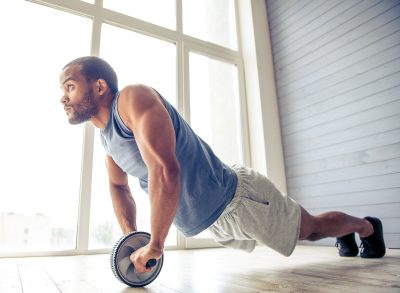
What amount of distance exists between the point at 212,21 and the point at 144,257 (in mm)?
3229

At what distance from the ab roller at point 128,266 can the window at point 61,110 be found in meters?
1.37

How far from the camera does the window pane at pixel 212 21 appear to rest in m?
3.39

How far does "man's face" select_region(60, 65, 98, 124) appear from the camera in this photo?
3.71 feet

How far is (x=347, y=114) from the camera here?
98.3 inches

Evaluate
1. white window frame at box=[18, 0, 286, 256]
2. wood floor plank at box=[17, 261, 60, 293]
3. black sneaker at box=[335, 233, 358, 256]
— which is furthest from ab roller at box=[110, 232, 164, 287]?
white window frame at box=[18, 0, 286, 256]

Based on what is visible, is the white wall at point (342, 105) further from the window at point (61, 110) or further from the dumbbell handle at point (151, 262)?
the dumbbell handle at point (151, 262)

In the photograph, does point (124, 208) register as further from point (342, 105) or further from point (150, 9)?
point (150, 9)

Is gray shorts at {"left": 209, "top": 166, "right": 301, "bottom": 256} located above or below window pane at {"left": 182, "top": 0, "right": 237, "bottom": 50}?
below

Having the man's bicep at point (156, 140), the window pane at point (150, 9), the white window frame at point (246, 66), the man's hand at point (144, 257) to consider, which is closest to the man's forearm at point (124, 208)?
the man's hand at point (144, 257)

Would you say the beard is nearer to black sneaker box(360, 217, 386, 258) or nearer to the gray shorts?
the gray shorts

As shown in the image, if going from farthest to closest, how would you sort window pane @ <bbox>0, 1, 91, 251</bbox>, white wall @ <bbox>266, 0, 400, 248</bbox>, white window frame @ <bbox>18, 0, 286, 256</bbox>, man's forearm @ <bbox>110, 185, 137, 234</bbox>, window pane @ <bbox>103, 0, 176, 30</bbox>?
window pane @ <bbox>103, 0, 176, 30</bbox>, white window frame @ <bbox>18, 0, 286, 256</bbox>, white wall @ <bbox>266, 0, 400, 248</bbox>, window pane @ <bbox>0, 1, 91, 251</bbox>, man's forearm @ <bbox>110, 185, 137, 234</bbox>

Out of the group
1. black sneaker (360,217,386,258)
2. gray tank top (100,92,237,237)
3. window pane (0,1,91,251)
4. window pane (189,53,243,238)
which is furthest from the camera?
window pane (189,53,243,238)

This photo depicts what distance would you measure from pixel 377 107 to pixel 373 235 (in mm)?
1125

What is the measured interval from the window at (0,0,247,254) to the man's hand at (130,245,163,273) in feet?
4.79
